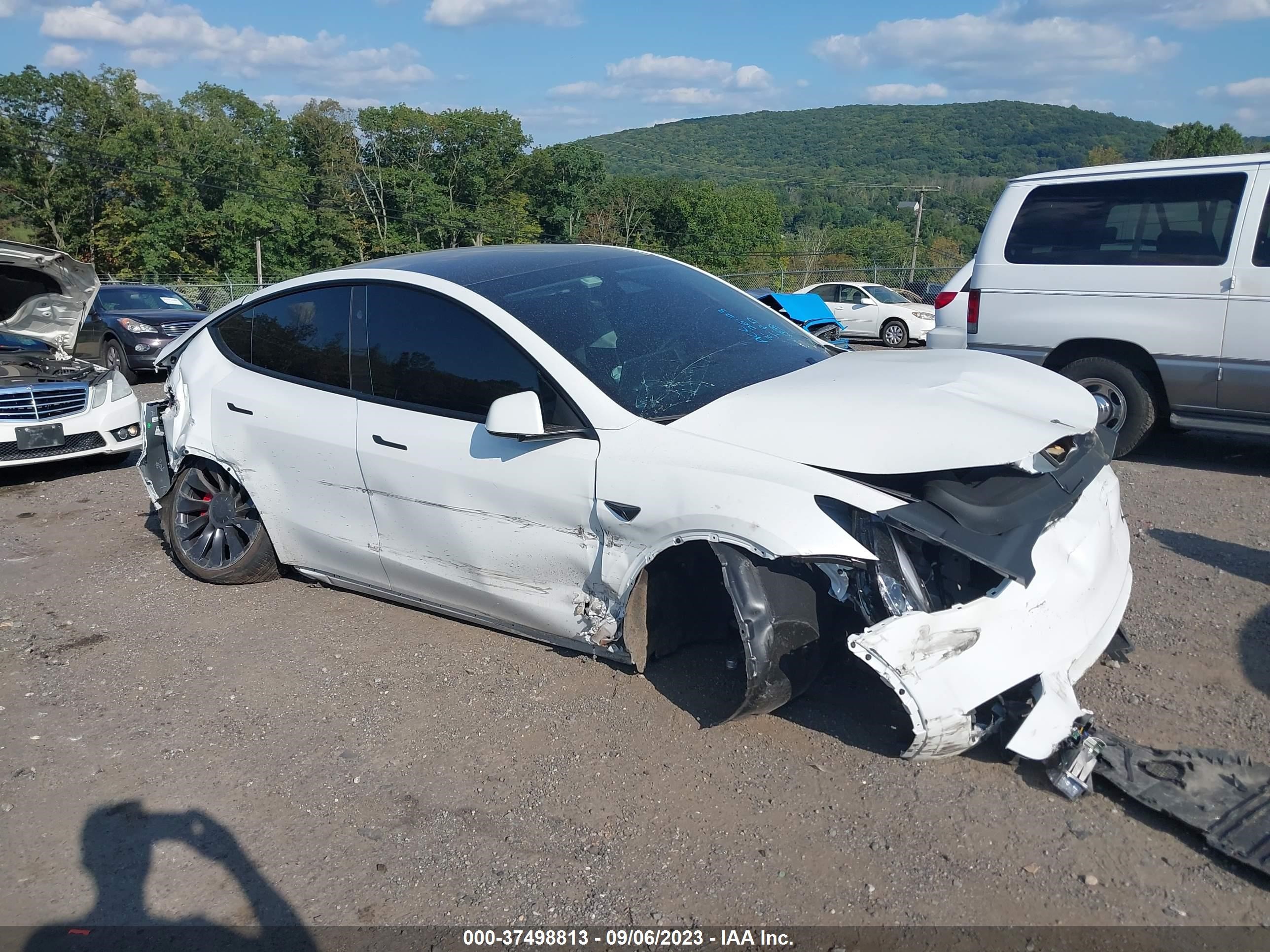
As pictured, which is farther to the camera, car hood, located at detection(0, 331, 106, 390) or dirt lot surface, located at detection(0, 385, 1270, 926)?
car hood, located at detection(0, 331, 106, 390)

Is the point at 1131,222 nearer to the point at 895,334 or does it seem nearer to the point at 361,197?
the point at 895,334

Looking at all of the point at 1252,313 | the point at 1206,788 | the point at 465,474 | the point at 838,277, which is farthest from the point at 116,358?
the point at 838,277

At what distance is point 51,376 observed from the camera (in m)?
7.82

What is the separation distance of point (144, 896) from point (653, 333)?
2.65m

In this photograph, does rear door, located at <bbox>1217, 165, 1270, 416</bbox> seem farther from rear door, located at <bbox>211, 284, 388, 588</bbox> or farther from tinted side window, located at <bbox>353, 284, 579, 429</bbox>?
rear door, located at <bbox>211, 284, 388, 588</bbox>

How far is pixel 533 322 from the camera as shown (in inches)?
151

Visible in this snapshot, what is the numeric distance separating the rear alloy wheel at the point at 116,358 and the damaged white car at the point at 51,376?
5.21m

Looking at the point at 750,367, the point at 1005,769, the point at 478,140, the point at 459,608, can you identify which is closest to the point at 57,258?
the point at 459,608

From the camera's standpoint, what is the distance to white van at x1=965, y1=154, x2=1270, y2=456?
21.0 ft

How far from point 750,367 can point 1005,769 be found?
1.79 metres

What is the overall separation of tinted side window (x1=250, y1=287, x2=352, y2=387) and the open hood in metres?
5.04

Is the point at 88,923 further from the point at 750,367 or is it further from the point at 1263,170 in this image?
the point at 1263,170

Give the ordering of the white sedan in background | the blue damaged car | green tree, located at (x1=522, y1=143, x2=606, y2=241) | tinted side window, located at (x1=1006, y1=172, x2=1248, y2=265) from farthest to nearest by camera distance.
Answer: green tree, located at (x1=522, y1=143, x2=606, y2=241) < the white sedan in background < the blue damaged car < tinted side window, located at (x1=1006, y1=172, x2=1248, y2=265)

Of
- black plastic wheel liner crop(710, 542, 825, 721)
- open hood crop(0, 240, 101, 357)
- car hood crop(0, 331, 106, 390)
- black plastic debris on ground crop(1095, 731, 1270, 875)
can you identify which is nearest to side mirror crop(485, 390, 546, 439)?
black plastic wheel liner crop(710, 542, 825, 721)
